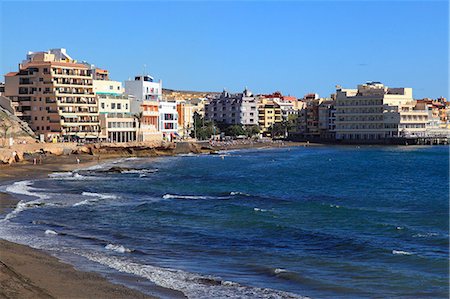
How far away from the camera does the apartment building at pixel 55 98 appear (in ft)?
303

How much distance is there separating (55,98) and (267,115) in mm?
82224

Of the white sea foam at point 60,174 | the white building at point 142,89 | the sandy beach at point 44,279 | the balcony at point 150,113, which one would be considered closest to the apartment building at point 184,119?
the white building at point 142,89

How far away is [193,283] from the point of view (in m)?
17.5

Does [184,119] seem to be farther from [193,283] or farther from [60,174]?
[193,283]

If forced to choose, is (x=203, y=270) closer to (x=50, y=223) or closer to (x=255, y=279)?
(x=255, y=279)

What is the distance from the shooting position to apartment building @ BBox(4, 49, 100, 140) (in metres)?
92.3

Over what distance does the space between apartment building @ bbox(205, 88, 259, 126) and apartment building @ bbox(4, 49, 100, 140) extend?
211 ft

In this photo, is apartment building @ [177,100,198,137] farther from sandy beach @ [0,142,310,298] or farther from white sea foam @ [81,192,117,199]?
sandy beach @ [0,142,310,298]

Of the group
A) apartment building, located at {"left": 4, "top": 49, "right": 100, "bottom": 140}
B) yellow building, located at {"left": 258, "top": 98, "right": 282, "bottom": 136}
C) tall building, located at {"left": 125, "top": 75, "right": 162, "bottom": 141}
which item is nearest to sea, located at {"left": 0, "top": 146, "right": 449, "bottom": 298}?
apartment building, located at {"left": 4, "top": 49, "right": 100, "bottom": 140}

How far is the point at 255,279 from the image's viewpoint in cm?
1827

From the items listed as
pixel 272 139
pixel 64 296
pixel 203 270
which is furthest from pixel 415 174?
pixel 272 139

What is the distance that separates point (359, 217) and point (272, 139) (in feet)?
407

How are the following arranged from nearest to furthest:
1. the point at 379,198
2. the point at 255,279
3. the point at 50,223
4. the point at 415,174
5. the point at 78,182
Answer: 1. the point at 255,279
2. the point at 50,223
3. the point at 379,198
4. the point at 78,182
5. the point at 415,174

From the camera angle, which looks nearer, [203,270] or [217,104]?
[203,270]
